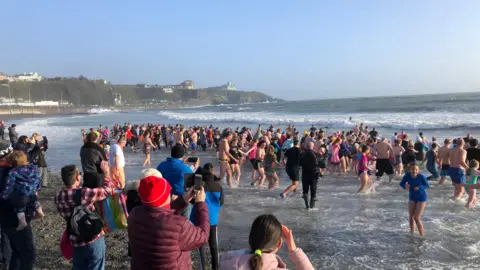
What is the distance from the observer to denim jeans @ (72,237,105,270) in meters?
3.11

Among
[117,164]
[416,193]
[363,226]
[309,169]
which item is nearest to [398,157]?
[309,169]

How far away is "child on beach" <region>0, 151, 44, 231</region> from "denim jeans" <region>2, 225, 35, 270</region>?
12 cm

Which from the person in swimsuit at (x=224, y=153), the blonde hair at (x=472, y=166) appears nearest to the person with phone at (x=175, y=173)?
the person in swimsuit at (x=224, y=153)

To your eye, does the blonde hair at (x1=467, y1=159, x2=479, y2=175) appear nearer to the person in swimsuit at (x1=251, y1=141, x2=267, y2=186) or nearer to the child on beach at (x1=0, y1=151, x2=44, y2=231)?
the person in swimsuit at (x1=251, y1=141, x2=267, y2=186)

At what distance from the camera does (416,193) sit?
5.80m

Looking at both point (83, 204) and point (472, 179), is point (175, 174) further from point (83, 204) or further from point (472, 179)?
point (472, 179)

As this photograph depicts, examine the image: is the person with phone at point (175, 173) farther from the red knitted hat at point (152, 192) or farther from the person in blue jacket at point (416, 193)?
the person in blue jacket at point (416, 193)

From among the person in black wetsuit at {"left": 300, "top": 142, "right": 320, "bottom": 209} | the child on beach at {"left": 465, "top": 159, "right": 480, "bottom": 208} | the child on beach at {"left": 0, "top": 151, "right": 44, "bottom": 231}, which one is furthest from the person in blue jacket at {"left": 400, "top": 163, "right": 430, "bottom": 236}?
the child on beach at {"left": 0, "top": 151, "right": 44, "bottom": 231}

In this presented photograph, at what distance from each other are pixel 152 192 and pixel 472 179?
776 centimetres

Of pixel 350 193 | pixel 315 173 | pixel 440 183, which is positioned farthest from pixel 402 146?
pixel 315 173

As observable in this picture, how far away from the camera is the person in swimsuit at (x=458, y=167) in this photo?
7688mm

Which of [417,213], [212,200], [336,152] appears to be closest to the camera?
[212,200]

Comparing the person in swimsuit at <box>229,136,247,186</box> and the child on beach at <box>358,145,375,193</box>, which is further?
the person in swimsuit at <box>229,136,247,186</box>

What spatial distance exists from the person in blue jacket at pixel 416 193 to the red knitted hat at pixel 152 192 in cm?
491
